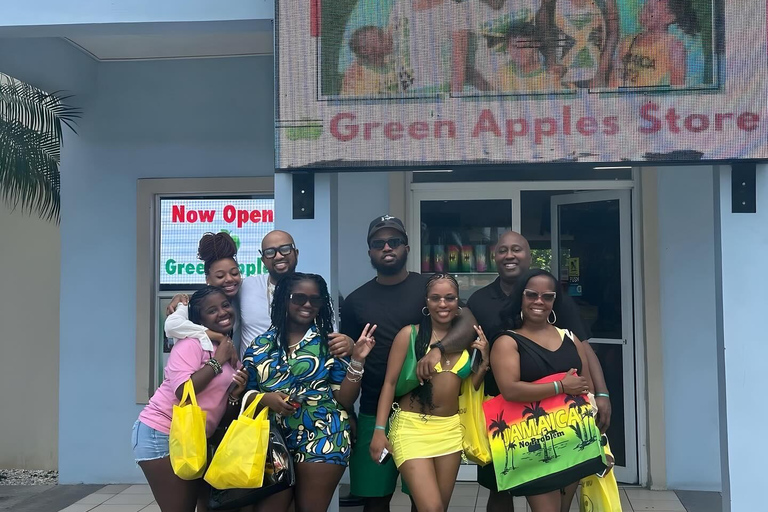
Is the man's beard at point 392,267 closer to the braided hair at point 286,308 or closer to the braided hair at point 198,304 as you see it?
the braided hair at point 286,308

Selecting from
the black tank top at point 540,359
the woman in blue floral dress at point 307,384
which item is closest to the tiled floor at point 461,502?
the woman in blue floral dress at point 307,384

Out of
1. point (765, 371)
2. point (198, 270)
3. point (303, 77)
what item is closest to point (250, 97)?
point (198, 270)

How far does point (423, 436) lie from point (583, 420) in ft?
2.65

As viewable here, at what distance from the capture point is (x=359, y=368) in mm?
4215

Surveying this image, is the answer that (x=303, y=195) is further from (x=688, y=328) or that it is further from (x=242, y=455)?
(x=688, y=328)

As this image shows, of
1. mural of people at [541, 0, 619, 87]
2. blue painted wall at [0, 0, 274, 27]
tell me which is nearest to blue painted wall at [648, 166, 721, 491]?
mural of people at [541, 0, 619, 87]

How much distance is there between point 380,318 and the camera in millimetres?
4691

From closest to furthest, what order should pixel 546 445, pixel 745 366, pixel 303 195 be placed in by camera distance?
pixel 546 445
pixel 745 366
pixel 303 195

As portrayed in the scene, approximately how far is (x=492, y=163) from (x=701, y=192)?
9.29ft

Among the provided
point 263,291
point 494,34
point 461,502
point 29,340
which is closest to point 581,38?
point 494,34

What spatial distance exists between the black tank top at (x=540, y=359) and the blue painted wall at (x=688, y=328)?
2.69m

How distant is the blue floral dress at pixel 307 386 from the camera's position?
4238 mm

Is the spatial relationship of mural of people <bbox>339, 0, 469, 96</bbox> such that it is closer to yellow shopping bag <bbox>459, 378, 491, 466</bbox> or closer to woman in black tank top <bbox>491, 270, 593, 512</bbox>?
woman in black tank top <bbox>491, 270, 593, 512</bbox>

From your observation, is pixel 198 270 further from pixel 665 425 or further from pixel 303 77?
pixel 665 425
